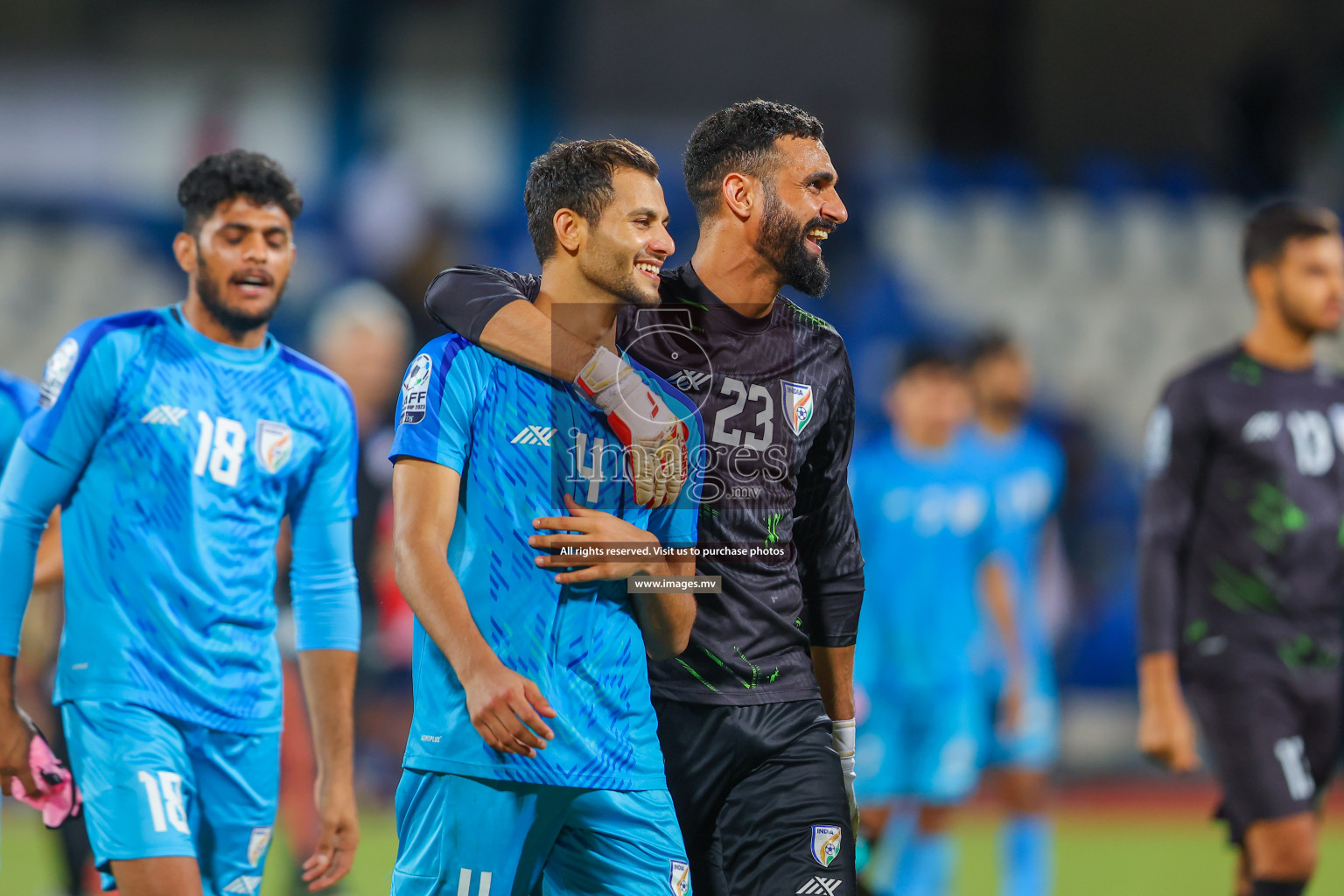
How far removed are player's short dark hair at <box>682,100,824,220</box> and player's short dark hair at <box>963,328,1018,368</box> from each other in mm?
4745

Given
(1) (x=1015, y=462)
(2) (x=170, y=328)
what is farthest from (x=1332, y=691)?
(2) (x=170, y=328)

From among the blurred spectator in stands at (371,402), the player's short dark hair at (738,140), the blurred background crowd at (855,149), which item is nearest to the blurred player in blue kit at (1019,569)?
the blurred spectator in stands at (371,402)

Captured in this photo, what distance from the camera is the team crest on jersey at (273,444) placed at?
13.4ft

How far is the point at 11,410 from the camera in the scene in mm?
4652

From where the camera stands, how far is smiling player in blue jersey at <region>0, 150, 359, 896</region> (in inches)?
148

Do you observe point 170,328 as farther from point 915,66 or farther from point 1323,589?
point 915,66

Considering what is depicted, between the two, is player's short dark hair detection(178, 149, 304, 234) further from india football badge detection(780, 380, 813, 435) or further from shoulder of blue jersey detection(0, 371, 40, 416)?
india football badge detection(780, 380, 813, 435)

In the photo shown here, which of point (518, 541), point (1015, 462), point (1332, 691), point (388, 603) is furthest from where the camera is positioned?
point (388, 603)

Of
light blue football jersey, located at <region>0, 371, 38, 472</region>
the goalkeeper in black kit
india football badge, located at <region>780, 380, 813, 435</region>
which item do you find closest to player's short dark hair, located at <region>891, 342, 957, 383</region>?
the goalkeeper in black kit

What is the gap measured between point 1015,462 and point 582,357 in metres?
5.25

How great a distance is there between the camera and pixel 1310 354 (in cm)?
560

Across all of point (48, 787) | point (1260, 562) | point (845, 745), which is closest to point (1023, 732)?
point (1260, 562)

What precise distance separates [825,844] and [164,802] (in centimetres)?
164

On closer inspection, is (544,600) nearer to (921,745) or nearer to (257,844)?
(257,844)
